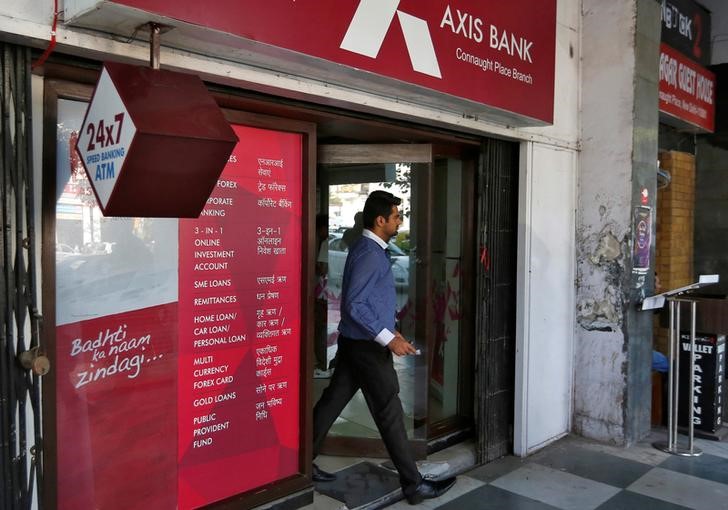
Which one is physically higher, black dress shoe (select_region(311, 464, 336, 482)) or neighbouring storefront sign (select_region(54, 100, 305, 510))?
neighbouring storefront sign (select_region(54, 100, 305, 510))

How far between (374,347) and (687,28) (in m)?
5.10

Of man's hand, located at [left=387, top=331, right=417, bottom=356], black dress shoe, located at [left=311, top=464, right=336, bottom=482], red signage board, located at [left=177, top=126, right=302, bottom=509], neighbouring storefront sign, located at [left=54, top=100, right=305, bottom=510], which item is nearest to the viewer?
neighbouring storefront sign, located at [left=54, top=100, right=305, bottom=510]

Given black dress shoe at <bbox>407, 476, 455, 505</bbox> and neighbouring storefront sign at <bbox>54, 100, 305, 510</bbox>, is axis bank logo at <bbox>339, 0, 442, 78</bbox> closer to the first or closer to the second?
neighbouring storefront sign at <bbox>54, 100, 305, 510</bbox>

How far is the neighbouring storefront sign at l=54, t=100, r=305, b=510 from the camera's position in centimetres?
261

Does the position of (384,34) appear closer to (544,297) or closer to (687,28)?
(544,297)

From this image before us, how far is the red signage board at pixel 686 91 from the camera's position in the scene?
598 cm

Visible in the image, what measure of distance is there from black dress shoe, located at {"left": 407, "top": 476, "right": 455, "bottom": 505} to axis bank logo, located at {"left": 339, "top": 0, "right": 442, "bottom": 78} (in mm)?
2421

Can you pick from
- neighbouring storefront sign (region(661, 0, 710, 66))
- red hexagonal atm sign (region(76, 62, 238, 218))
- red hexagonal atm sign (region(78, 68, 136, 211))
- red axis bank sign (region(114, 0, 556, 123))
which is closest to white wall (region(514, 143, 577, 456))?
red axis bank sign (region(114, 0, 556, 123))

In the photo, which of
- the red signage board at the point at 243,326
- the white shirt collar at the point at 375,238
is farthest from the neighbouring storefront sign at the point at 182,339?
the white shirt collar at the point at 375,238

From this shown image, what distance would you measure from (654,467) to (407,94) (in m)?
3.16

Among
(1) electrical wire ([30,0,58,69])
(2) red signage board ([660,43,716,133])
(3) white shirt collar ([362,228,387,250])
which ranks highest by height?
(2) red signage board ([660,43,716,133])

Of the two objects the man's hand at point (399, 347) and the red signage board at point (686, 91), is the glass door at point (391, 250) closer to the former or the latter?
the man's hand at point (399, 347)

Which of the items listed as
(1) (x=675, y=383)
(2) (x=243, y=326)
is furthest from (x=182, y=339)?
(1) (x=675, y=383)

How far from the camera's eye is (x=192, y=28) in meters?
2.42
